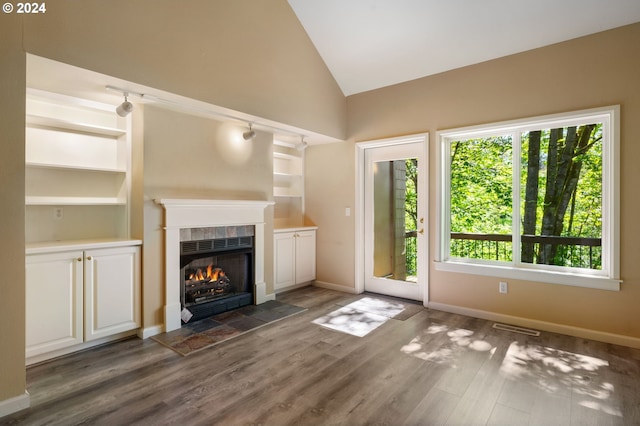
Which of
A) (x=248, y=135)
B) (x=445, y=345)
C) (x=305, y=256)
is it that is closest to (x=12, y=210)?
(x=248, y=135)

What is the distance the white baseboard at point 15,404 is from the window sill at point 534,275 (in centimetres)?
385

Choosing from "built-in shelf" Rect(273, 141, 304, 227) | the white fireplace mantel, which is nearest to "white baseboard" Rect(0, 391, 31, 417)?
the white fireplace mantel

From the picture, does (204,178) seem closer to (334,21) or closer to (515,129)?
(334,21)

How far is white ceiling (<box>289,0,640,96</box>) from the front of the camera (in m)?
3.04

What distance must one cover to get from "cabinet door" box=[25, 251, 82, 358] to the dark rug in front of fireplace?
71 cm

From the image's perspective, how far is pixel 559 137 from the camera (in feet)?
11.2

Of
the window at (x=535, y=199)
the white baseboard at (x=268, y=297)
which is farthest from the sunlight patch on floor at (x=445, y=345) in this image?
the white baseboard at (x=268, y=297)

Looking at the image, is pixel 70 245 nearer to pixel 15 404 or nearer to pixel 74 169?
pixel 74 169

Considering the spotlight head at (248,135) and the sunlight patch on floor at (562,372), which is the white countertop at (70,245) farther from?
the sunlight patch on floor at (562,372)

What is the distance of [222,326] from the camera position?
3473 mm

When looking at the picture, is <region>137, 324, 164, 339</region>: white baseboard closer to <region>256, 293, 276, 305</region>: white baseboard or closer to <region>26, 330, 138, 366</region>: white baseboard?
<region>26, 330, 138, 366</region>: white baseboard

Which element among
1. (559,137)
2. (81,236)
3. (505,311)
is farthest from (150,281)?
(559,137)

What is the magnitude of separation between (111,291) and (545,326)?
4.21m

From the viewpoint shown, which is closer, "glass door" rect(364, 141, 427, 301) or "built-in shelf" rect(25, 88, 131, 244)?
"built-in shelf" rect(25, 88, 131, 244)
